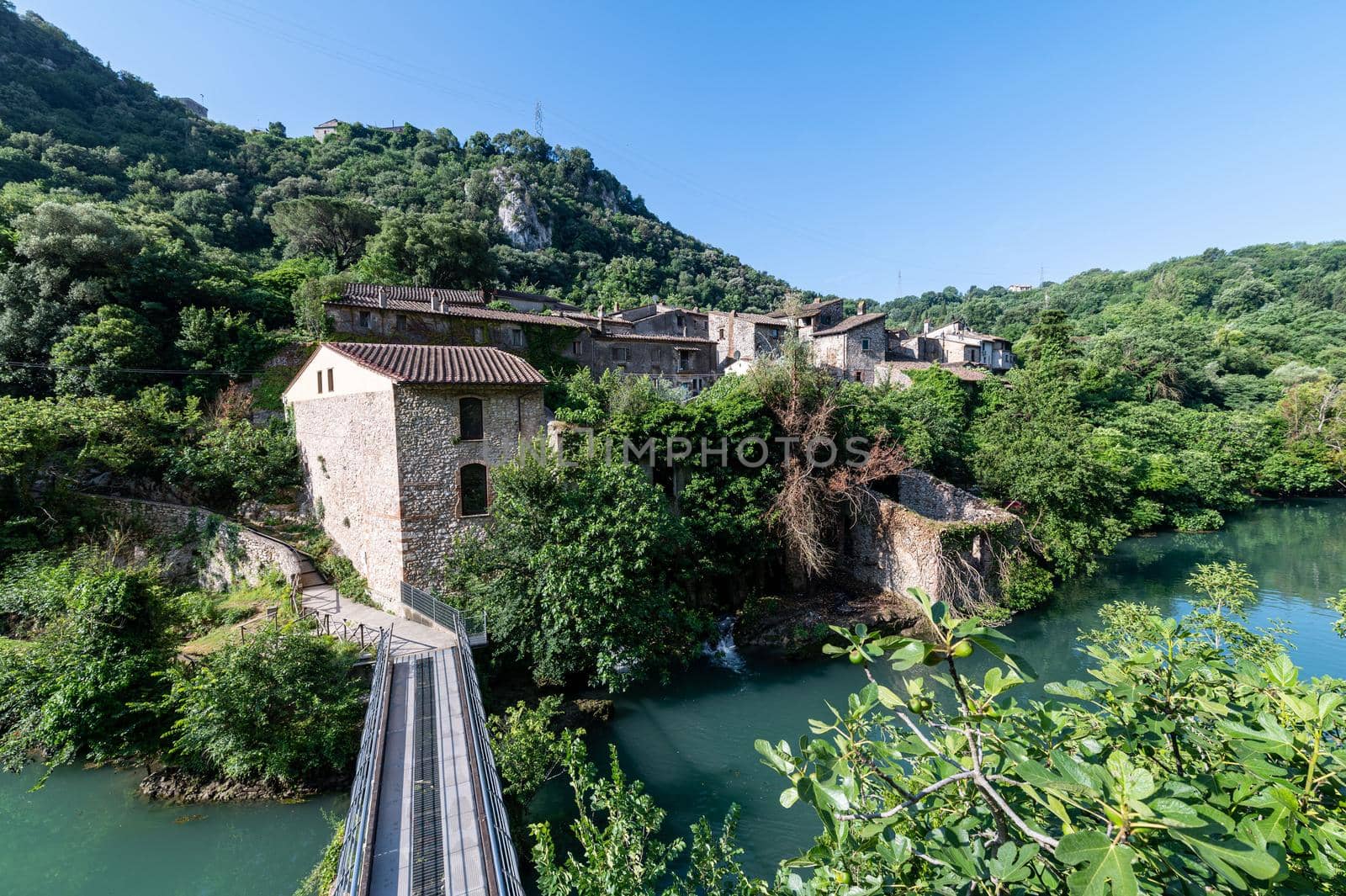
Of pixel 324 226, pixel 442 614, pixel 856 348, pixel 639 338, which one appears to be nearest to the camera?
pixel 442 614

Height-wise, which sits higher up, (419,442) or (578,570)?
(419,442)

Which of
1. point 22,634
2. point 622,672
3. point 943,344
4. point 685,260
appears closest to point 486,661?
point 622,672

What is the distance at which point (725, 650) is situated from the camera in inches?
671

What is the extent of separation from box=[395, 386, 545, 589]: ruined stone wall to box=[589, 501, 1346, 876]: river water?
6.82m

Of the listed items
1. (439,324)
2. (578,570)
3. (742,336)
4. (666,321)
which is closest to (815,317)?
(742,336)

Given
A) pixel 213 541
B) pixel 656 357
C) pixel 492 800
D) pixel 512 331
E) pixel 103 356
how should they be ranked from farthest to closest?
1. pixel 656 357
2. pixel 512 331
3. pixel 103 356
4. pixel 213 541
5. pixel 492 800

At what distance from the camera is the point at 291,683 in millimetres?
10906

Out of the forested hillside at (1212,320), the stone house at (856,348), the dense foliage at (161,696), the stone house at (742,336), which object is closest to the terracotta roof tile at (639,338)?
the stone house at (742,336)

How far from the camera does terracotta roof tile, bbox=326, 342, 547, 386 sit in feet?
48.6

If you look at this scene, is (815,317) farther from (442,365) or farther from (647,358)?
(442,365)

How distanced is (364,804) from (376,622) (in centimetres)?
821

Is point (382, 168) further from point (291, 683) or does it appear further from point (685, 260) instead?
point (291, 683)

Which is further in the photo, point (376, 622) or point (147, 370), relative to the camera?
point (147, 370)

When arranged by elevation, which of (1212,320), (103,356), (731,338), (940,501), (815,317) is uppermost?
(1212,320)
